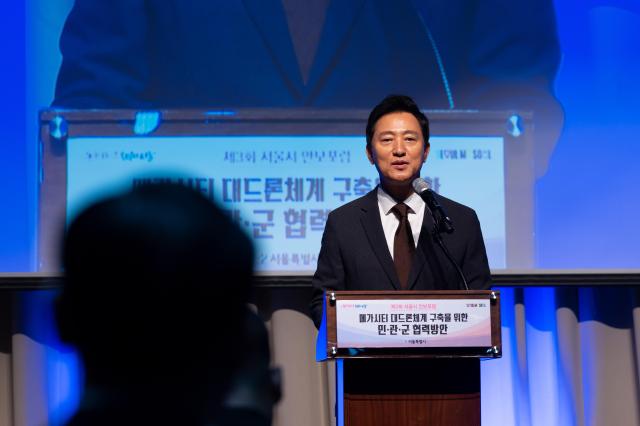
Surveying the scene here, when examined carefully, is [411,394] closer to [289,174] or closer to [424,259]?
[424,259]

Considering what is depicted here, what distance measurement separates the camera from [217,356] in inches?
29.7

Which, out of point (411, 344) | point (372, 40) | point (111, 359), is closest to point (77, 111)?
point (372, 40)

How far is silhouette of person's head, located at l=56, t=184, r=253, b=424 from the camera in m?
0.74

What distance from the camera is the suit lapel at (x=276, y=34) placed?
3811 mm

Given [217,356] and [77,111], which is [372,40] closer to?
[77,111]

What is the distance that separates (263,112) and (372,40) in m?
0.59

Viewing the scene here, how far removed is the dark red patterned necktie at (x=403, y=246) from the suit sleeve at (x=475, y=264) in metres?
0.17

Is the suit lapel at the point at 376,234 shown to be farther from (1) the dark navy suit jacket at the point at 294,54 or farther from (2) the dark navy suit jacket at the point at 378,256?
(1) the dark navy suit jacket at the point at 294,54

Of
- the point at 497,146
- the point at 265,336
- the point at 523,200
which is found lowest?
the point at 265,336

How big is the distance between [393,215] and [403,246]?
120 mm

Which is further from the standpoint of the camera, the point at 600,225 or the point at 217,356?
the point at 600,225

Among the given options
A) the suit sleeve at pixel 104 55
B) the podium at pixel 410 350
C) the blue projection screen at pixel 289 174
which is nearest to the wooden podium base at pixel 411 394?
the podium at pixel 410 350

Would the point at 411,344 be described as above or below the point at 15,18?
below

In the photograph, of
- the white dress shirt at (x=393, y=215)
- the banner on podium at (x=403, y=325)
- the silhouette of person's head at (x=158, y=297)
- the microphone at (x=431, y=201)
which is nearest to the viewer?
the silhouette of person's head at (x=158, y=297)
